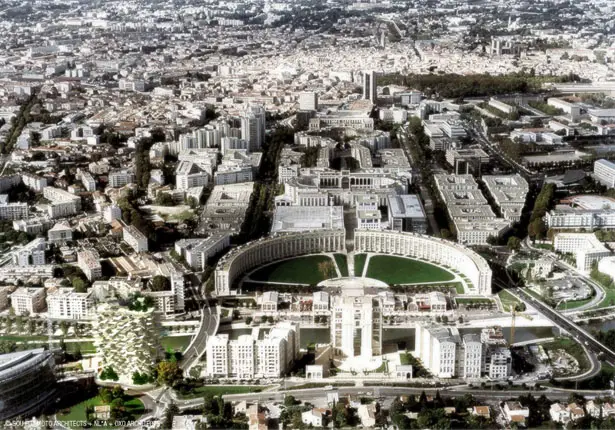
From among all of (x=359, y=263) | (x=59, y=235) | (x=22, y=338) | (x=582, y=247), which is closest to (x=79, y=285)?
(x=22, y=338)

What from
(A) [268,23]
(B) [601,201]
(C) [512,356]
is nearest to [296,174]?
(B) [601,201]

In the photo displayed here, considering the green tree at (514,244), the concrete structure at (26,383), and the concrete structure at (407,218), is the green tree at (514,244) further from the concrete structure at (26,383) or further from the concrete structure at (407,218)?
the concrete structure at (26,383)

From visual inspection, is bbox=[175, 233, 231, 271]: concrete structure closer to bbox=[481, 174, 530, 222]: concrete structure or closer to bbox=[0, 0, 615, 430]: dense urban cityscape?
bbox=[0, 0, 615, 430]: dense urban cityscape

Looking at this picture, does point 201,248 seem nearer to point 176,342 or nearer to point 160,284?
point 160,284

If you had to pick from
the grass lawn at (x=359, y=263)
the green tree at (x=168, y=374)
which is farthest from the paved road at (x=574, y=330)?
the green tree at (x=168, y=374)

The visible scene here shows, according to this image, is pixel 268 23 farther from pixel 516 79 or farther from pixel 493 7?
pixel 516 79

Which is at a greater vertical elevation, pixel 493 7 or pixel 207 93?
pixel 493 7
